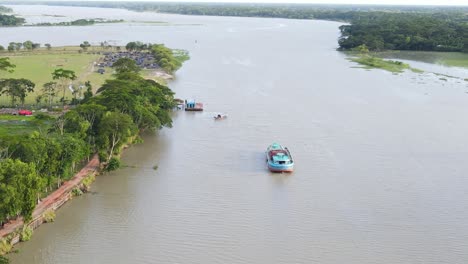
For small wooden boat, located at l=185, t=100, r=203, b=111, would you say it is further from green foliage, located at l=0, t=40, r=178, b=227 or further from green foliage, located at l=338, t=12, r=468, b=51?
green foliage, located at l=338, t=12, r=468, b=51

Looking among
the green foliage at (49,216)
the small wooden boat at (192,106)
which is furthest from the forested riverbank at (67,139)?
the small wooden boat at (192,106)

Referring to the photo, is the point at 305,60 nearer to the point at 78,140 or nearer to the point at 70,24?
the point at 78,140

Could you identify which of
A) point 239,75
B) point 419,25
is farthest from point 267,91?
point 419,25

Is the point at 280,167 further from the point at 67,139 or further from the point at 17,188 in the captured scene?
the point at 17,188

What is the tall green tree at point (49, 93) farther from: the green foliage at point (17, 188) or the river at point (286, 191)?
the green foliage at point (17, 188)

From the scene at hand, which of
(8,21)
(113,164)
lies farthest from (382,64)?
(8,21)
